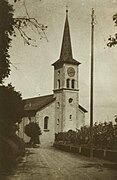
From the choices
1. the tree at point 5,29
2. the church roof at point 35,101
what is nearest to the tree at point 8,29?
the tree at point 5,29

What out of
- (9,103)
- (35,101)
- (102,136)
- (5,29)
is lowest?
(102,136)

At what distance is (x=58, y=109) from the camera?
1512 cm

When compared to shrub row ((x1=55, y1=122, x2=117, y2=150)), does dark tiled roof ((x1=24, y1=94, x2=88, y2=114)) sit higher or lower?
higher

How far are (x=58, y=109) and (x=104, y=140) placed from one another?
7188 millimetres

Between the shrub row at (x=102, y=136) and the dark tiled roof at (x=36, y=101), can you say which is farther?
the shrub row at (x=102, y=136)

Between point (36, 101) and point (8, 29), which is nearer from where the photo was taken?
point (8, 29)

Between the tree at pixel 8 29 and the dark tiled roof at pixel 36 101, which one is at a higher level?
the tree at pixel 8 29

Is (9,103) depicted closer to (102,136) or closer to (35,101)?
(35,101)

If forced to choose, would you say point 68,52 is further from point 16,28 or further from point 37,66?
point 16,28

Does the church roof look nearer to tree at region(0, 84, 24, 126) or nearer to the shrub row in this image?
tree at region(0, 84, 24, 126)

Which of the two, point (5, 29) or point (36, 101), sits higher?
point (5, 29)

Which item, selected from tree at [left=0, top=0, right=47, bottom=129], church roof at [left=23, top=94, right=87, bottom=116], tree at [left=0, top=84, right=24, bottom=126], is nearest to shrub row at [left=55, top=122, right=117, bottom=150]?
church roof at [left=23, top=94, right=87, bottom=116]

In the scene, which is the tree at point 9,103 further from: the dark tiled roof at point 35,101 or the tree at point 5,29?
the tree at point 5,29

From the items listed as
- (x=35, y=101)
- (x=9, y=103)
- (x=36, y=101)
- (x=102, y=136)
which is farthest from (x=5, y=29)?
(x=102, y=136)
